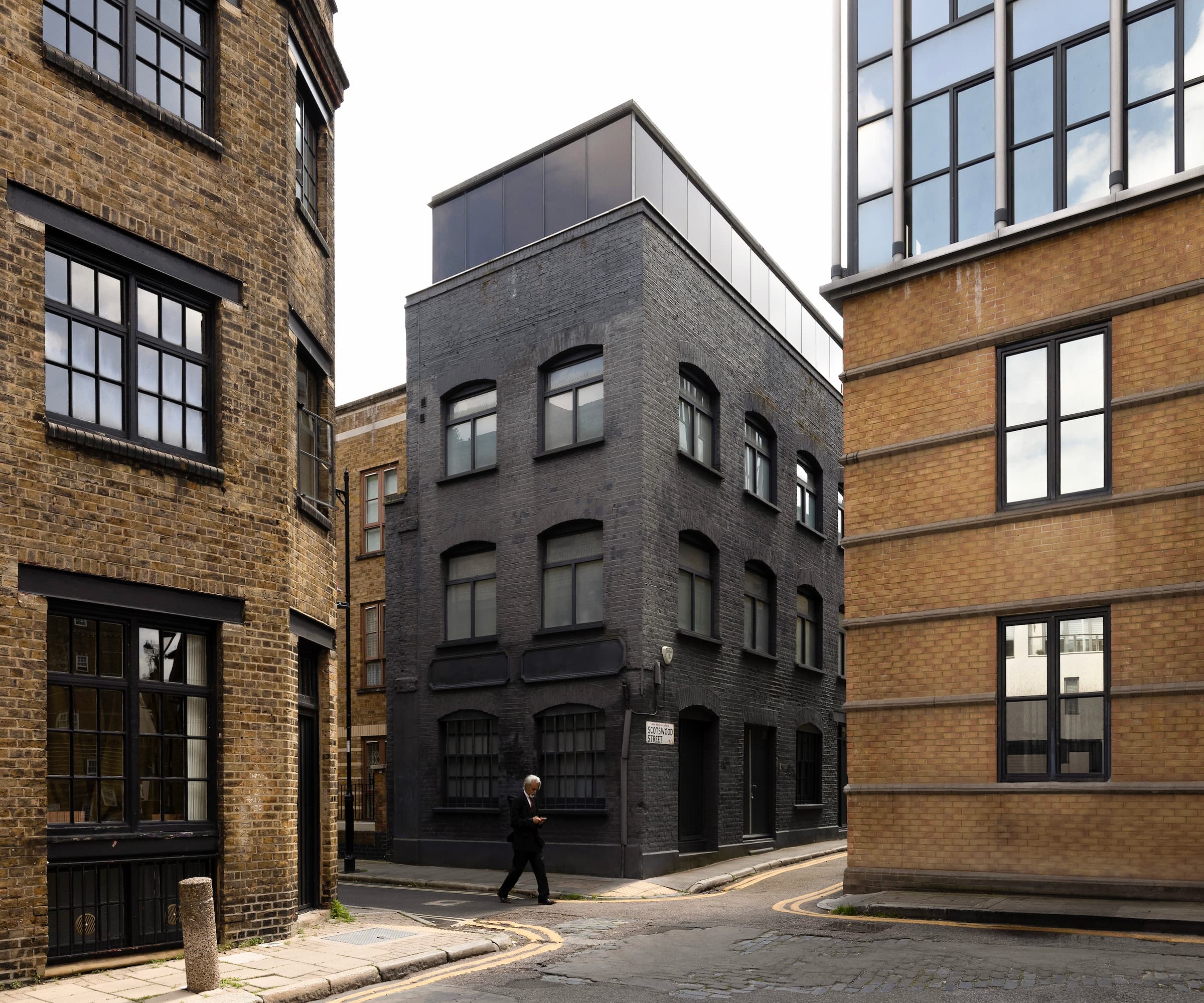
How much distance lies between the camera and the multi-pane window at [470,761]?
21422 millimetres

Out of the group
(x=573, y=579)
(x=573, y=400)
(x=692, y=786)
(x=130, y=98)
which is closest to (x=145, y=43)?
(x=130, y=98)

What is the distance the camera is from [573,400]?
69.2 feet

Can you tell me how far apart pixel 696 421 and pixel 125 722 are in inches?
542

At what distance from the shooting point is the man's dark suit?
49.5ft

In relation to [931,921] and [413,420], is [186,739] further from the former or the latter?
[413,420]

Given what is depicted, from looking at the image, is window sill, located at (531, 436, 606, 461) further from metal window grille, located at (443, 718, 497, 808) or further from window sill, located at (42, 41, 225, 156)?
window sill, located at (42, 41, 225, 156)

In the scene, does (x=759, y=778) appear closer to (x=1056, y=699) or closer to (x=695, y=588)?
(x=695, y=588)

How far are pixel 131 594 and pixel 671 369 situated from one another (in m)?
12.4

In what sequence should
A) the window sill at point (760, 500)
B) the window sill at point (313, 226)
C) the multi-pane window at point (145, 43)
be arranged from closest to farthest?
1. the multi-pane window at point (145, 43)
2. the window sill at point (313, 226)
3. the window sill at point (760, 500)

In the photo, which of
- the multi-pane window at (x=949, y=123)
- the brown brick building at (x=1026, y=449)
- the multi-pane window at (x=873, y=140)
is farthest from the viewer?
the multi-pane window at (x=873, y=140)

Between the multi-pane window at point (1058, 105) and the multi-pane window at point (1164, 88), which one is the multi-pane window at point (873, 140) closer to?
the multi-pane window at point (1058, 105)

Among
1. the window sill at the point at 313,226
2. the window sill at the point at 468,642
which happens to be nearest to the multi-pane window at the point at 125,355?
the window sill at the point at 313,226

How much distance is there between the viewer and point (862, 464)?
1476 centimetres

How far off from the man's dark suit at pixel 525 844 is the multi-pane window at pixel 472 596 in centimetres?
666
